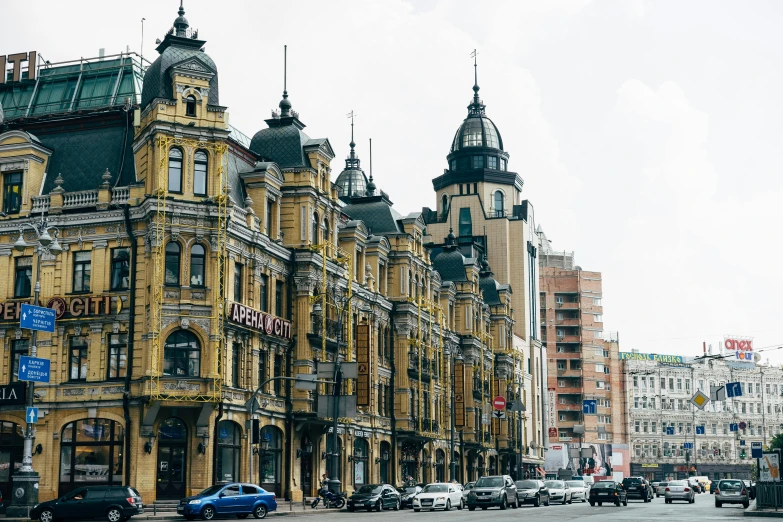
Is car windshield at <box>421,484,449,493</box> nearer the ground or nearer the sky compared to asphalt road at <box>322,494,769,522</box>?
nearer the sky

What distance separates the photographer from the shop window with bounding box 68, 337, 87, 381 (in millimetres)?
52125

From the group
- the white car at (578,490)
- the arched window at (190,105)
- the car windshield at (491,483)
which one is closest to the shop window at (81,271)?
the arched window at (190,105)

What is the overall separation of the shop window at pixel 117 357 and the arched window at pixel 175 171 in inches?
303

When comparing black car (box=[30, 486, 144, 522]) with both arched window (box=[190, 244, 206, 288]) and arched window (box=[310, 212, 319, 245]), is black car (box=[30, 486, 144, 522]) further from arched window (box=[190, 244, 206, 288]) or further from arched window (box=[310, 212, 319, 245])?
arched window (box=[310, 212, 319, 245])

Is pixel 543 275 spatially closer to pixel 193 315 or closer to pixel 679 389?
pixel 679 389

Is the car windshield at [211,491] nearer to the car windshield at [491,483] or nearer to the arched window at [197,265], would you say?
the arched window at [197,265]

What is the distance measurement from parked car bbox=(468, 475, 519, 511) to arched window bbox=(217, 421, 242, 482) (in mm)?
12354

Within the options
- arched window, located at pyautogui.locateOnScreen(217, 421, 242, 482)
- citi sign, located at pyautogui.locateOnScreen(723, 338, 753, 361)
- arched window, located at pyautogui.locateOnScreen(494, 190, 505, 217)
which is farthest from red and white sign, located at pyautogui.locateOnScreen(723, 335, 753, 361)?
arched window, located at pyautogui.locateOnScreen(217, 421, 242, 482)

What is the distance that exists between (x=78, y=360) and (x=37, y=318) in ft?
42.4

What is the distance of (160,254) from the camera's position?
1982 inches

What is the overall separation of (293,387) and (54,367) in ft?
44.3

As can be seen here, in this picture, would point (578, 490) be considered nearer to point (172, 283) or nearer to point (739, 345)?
point (172, 283)

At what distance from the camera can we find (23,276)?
54062 millimetres

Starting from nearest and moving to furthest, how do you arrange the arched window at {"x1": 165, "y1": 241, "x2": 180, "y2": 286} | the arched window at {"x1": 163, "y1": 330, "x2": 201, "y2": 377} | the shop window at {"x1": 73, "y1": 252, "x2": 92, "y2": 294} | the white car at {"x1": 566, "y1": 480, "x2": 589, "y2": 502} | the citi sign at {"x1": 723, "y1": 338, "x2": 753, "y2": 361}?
1. the arched window at {"x1": 163, "y1": 330, "x2": 201, "y2": 377}
2. the arched window at {"x1": 165, "y1": 241, "x2": 180, "y2": 286}
3. the shop window at {"x1": 73, "y1": 252, "x2": 92, "y2": 294}
4. the white car at {"x1": 566, "y1": 480, "x2": 589, "y2": 502}
5. the citi sign at {"x1": 723, "y1": 338, "x2": 753, "y2": 361}
